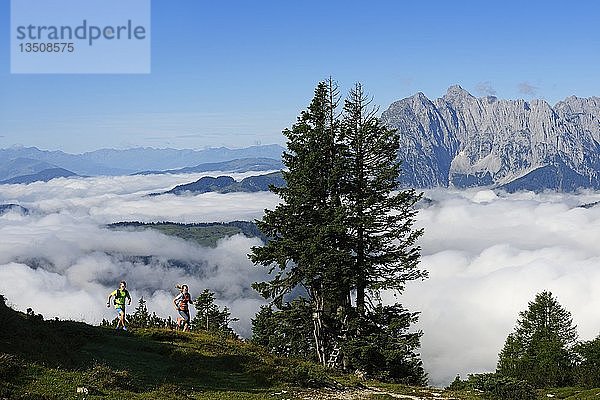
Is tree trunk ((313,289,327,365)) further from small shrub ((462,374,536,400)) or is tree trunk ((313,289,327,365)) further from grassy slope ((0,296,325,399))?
small shrub ((462,374,536,400))

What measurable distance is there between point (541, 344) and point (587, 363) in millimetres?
5373

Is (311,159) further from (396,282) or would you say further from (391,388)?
(391,388)

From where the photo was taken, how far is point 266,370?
26.5 metres

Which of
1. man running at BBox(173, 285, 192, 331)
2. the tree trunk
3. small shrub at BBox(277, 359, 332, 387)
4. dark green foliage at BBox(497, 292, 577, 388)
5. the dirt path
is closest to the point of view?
the dirt path

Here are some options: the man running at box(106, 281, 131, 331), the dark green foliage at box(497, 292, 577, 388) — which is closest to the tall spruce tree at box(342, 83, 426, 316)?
the man running at box(106, 281, 131, 331)

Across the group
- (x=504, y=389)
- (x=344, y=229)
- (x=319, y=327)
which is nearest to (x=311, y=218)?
(x=344, y=229)

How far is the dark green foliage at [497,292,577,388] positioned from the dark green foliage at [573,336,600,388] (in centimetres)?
119

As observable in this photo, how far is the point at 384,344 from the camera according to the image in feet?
104

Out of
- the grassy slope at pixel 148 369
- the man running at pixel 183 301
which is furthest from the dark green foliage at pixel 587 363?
the man running at pixel 183 301

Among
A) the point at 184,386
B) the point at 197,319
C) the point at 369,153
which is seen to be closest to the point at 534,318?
the point at 197,319

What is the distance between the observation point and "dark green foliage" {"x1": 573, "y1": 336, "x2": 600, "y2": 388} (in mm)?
55641

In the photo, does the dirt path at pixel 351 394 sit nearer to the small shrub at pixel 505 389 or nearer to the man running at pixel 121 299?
the small shrub at pixel 505 389

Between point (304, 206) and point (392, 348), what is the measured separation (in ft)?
32.1

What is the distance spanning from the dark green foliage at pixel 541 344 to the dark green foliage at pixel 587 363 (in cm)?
119
